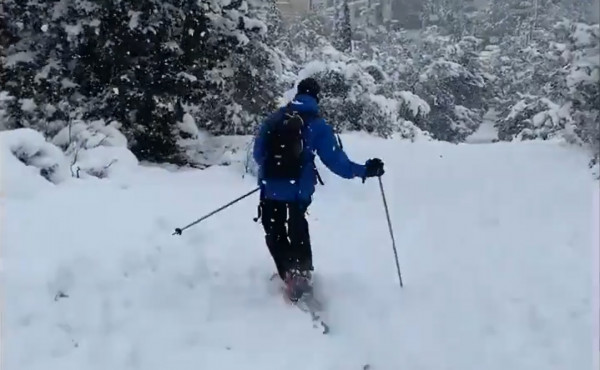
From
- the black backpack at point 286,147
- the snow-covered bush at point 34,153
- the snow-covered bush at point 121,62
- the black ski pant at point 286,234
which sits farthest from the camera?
the snow-covered bush at point 121,62

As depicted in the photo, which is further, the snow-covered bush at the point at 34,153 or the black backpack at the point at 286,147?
the snow-covered bush at the point at 34,153

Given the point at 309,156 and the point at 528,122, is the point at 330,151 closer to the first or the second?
the point at 309,156

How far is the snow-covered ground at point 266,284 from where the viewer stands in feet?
14.3

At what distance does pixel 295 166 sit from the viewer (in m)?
5.04

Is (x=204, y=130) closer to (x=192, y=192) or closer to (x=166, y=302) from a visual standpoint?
(x=192, y=192)

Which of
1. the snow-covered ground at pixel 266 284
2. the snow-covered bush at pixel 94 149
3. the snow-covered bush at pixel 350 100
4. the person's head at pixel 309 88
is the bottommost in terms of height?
the snow-covered bush at pixel 350 100

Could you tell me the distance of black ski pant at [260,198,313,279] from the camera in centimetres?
521

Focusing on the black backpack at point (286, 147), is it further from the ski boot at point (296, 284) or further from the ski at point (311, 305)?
the ski at point (311, 305)

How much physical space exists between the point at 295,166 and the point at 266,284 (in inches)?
38.1

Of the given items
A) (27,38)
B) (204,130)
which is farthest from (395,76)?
(27,38)

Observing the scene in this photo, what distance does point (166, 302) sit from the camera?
4840 millimetres

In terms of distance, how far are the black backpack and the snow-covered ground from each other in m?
0.91

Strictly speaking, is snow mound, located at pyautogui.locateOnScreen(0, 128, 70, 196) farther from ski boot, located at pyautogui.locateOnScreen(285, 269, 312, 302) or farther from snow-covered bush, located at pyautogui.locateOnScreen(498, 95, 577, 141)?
snow-covered bush, located at pyautogui.locateOnScreen(498, 95, 577, 141)

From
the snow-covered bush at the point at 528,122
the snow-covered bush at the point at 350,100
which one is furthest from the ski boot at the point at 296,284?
the snow-covered bush at the point at 350,100
